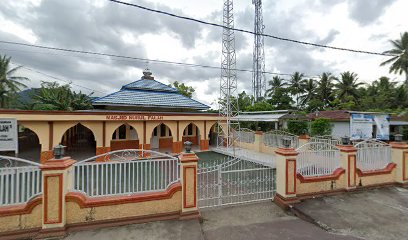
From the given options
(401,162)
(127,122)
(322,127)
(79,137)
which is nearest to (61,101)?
(79,137)

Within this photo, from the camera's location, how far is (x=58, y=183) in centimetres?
401

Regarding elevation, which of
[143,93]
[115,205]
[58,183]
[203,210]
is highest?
[143,93]

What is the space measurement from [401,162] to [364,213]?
3.37 metres

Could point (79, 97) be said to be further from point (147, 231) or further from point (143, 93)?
point (147, 231)

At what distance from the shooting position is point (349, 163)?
619 cm

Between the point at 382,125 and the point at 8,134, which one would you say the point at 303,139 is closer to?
the point at 382,125

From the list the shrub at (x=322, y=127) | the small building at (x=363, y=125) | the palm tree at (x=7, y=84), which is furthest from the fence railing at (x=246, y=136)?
the palm tree at (x=7, y=84)

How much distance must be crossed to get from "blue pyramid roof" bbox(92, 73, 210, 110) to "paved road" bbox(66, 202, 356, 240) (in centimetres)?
1324

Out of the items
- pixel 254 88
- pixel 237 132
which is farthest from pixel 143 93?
pixel 254 88

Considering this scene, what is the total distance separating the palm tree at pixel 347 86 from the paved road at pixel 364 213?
29.1 meters

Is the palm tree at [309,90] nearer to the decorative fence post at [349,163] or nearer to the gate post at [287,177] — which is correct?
the decorative fence post at [349,163]

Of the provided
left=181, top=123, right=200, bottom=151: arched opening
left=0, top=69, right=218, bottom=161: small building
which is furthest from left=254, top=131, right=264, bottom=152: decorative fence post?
left=181, top=123, right=200, bottom=151: arched opening

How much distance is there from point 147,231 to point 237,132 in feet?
43.5

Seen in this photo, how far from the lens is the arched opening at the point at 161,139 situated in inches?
680
